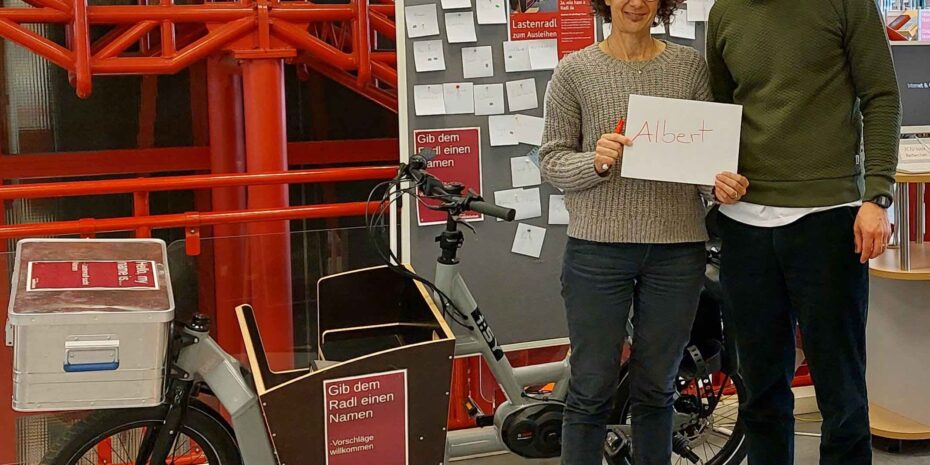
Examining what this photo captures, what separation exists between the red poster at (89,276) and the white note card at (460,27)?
1120 mm

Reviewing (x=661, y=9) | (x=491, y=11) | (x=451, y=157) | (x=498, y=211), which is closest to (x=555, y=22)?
(x=491, y=11)

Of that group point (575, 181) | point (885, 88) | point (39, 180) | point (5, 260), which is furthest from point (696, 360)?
point (39, 180)

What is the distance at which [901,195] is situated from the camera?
290 centimetres

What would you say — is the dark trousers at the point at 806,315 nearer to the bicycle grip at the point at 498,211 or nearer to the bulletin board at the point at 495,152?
the bicycle grip at the point at 498,211

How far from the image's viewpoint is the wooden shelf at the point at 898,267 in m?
2.85

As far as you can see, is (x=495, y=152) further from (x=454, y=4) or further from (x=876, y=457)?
(x=876, y=457)

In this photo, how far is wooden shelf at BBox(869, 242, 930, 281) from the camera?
2.85 m

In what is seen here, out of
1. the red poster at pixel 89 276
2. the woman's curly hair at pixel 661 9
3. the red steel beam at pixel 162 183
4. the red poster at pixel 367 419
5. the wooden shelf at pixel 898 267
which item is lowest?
the red poster at pixel 367 419

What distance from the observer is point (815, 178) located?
189cm

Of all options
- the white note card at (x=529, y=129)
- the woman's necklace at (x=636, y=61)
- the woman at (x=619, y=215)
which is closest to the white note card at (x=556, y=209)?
the white note card at (x=529, y=129)

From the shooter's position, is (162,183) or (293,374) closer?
(293,374)

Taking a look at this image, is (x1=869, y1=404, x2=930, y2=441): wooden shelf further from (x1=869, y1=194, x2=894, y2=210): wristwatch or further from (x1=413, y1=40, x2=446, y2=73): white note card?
(x1=413, y1=40, x2=446, y2=73): white note card

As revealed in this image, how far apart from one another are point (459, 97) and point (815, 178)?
1190 millimetres

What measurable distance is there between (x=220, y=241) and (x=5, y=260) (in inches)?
21.8
